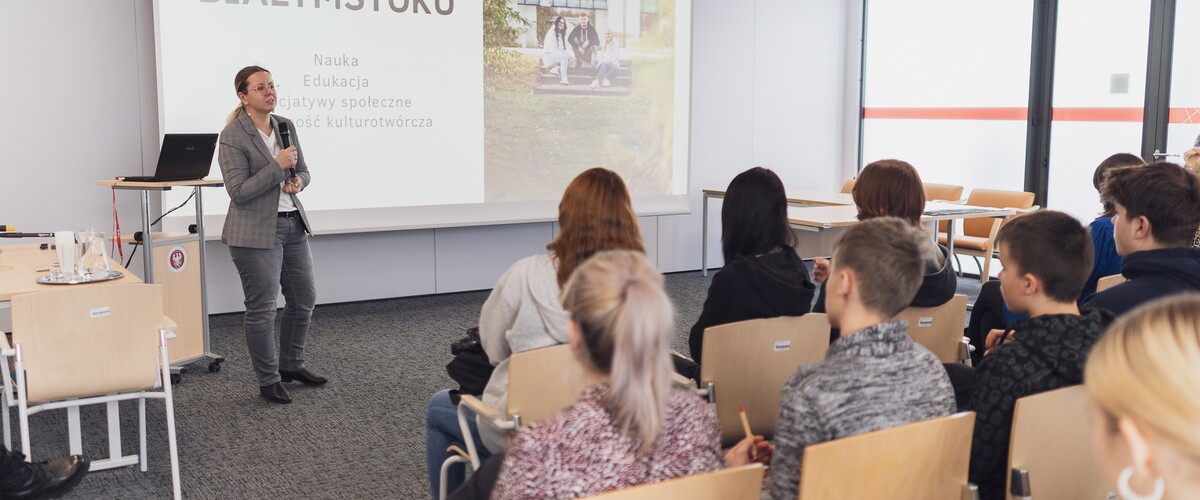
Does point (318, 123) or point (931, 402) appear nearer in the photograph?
point (931, 402)

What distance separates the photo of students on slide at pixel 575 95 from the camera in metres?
6.71

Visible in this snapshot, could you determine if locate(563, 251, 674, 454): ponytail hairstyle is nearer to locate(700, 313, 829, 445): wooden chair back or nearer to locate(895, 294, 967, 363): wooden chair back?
locate(700, 313, 829, 445): wooden chair back

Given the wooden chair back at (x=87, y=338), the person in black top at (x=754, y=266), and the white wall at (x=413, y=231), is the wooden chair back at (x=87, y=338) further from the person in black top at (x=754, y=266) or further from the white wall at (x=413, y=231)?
the white wall at (x=413, y=231)

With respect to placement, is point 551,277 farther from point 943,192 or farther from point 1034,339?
point 943,192

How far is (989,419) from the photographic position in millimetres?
2016

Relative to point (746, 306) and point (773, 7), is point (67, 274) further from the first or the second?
point (773, 7)

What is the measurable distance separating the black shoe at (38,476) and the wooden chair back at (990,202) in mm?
5577

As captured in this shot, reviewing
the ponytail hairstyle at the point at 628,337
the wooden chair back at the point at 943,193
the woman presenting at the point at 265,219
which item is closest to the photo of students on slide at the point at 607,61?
the wooden chair back at the point at 943,193

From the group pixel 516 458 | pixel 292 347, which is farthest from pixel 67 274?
pixel 516 458

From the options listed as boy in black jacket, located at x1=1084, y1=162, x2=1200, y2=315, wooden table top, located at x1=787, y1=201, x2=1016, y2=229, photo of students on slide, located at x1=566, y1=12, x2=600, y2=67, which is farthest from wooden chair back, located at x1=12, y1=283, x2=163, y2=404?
photo of students on slide, located at x1=566, y1=12, x2=600, y2=67

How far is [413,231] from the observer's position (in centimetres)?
689

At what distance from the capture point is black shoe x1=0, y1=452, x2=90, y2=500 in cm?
293

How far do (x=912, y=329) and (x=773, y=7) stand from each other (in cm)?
575

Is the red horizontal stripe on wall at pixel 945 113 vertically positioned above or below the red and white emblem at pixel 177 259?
above
